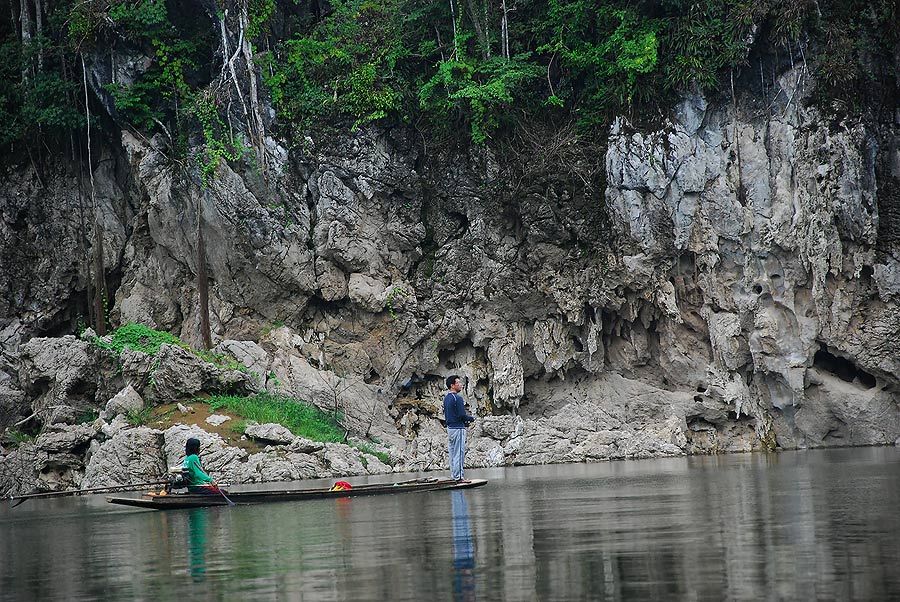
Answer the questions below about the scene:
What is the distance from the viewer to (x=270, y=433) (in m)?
25.4

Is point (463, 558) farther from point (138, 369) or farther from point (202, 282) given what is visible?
point (202, 282)

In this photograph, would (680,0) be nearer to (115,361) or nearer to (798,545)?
(115,361)

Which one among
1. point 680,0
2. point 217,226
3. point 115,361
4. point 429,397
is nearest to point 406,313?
point 429,397

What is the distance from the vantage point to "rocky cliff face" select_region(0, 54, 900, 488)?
29.4 meters

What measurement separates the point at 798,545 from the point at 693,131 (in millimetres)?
25373

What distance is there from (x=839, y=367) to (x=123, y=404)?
19742 millimetres

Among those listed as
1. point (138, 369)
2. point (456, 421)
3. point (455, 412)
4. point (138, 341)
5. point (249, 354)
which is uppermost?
point (138, 341)

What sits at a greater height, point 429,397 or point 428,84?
point 428,84

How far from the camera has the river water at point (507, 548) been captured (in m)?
6.26

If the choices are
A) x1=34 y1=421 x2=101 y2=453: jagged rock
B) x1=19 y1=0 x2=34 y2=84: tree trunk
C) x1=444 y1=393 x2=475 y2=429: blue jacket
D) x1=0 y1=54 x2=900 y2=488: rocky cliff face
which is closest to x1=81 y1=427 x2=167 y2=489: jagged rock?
x1=34 y1=421 x2=101 y2=453: jagged rock

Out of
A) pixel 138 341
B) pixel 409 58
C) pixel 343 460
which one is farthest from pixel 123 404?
pixel 409 58

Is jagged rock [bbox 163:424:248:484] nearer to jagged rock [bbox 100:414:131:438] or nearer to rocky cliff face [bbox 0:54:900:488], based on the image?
jagged rock [bbox 100:414:131:438]

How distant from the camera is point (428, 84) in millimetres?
32969

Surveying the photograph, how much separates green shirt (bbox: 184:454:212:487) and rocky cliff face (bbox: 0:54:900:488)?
1126 centimetres
